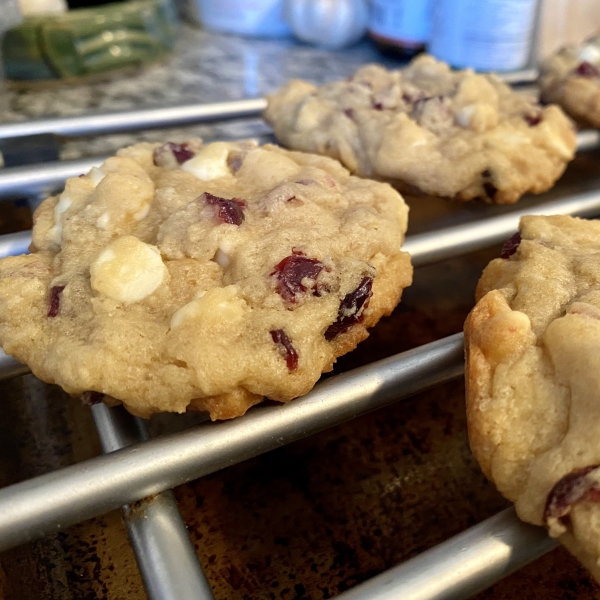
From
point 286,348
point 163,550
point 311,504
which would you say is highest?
point 286,348

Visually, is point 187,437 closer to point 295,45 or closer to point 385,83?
point 385,83

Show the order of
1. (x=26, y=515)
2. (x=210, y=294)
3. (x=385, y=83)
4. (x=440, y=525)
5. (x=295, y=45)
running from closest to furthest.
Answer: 1. (x=26, y=515)
2. (x=210, y=294)
3. (x=440, y=525)
4. (x=385, y=83)
5. (x=295, y=45)

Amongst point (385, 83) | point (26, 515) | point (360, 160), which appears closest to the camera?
point (26, 515)

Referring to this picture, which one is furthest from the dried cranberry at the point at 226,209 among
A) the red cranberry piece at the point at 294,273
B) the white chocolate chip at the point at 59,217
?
the white chocolate chip at the point at 59,217

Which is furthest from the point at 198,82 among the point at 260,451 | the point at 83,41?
the point at 260,451

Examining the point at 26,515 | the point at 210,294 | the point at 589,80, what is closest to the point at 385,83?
the point at 589,80

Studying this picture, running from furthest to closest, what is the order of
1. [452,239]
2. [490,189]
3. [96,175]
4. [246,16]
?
[246,16], [490,189], [452,239], [96,175]

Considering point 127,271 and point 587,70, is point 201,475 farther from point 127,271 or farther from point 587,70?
Answer: point 587,70
